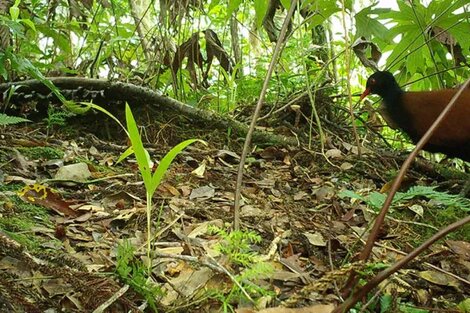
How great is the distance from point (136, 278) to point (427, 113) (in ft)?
7.86

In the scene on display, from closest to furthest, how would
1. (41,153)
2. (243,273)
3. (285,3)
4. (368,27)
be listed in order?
(243,273) → (41,153) → (285,3) → (368,27)

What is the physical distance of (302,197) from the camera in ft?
7.60

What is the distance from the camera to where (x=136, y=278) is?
1229 millimetres

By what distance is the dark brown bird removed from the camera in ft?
9.68

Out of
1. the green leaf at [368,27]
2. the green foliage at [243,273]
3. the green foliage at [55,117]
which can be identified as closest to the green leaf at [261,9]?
the green leaf at [368,27]

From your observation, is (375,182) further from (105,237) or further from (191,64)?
(105,237)

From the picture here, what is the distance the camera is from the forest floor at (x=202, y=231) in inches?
48.6

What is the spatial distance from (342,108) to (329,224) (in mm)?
1576

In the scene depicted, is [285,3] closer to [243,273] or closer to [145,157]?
[145,157]

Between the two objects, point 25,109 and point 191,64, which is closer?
point 25,109

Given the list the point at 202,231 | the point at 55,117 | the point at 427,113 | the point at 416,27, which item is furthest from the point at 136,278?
the point at 416,27

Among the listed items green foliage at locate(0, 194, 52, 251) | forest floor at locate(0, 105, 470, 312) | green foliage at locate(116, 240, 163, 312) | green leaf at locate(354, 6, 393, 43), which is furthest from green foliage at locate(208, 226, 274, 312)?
green leaf at locate(354, 6, 393, 43)

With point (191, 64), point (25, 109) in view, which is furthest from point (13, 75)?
point (191, 64)

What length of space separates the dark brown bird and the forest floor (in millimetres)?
302
